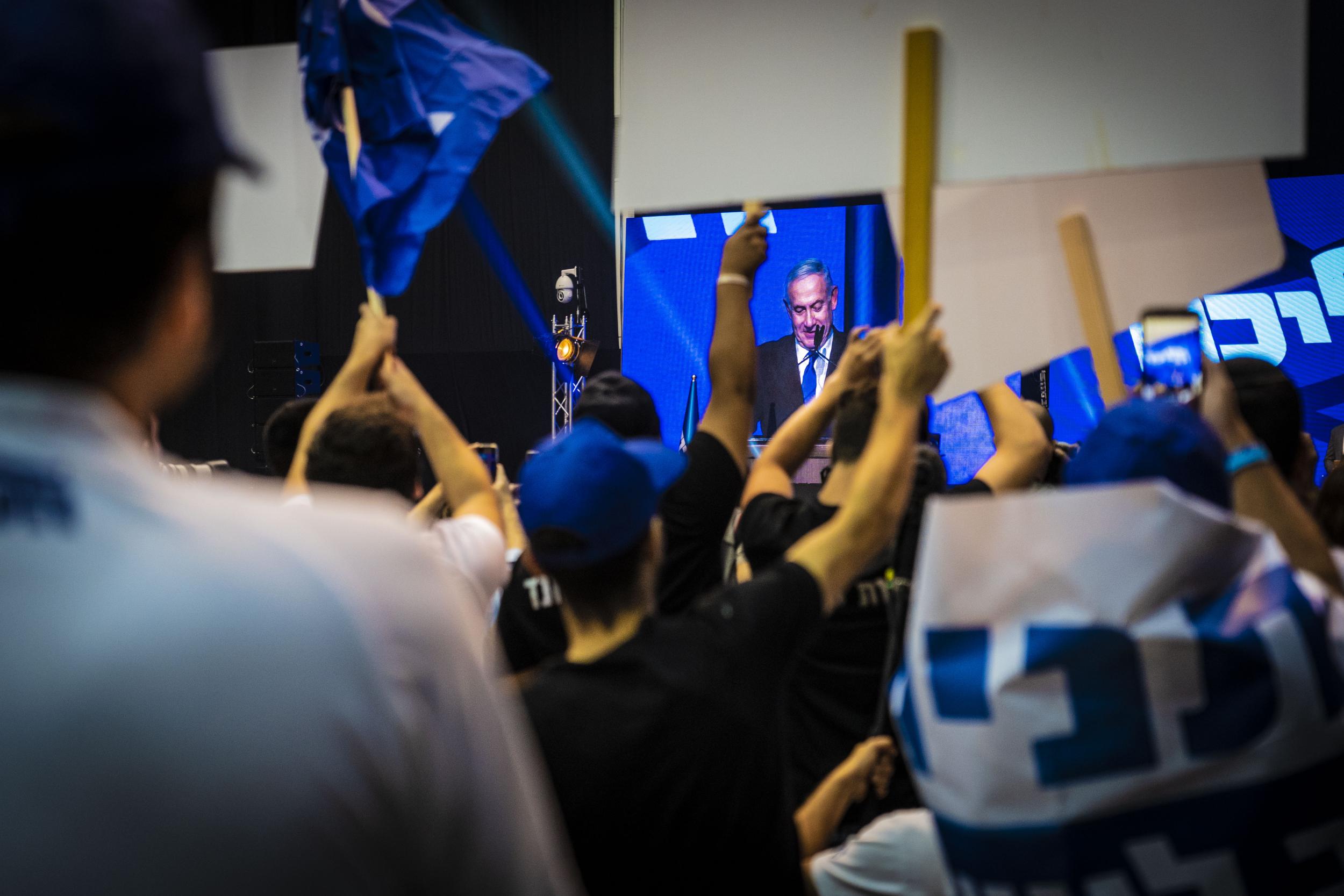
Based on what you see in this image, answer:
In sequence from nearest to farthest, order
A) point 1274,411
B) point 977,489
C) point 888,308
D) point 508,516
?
point 1274,411
point 977,489
point 508,516
point 888,308

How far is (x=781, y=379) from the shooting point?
8.20 meters

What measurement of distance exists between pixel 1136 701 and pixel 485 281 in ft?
28.2

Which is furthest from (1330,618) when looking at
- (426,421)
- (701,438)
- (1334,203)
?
(1334,203)

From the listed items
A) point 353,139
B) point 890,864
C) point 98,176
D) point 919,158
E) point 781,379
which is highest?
point 353,139

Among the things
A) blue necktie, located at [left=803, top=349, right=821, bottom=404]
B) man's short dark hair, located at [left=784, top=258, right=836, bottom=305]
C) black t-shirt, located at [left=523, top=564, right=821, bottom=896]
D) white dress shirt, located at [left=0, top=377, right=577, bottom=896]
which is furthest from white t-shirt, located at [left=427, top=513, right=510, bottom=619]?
man's short dark hair, located at [left=784, top=258, right=836, bottom=305]

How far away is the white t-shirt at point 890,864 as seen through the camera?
1.34 m

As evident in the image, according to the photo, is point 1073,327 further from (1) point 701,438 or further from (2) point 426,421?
(2) point 426,421

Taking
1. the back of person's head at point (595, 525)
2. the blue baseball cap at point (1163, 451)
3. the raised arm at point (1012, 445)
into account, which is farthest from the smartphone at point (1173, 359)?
the back of person's head at point (595, 525)

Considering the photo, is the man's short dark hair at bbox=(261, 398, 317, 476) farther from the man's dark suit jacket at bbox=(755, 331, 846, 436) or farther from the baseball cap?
the man's dark suit jacket at bbox=(755, 331, 846, 436)

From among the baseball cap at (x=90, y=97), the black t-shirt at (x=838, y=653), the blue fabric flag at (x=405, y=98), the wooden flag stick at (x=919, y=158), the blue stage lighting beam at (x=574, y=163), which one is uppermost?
the blue stage lighting beam at (x=574, y=163)

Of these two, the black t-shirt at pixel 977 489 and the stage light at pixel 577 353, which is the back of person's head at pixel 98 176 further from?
the stage light at pixel 577 353

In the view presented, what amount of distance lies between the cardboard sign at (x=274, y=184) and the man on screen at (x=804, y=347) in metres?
4.62

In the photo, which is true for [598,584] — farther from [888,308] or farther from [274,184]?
[888,308]

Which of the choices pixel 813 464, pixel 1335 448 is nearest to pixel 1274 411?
pixel 1335 448
